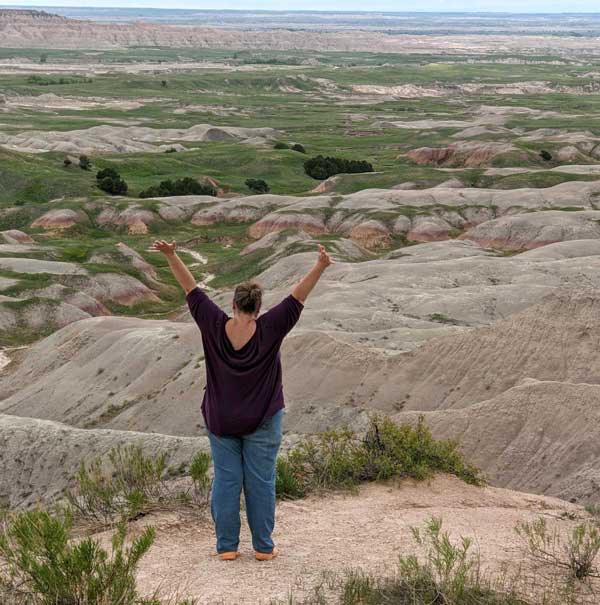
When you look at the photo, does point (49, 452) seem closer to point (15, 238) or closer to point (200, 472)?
point (200, 472)

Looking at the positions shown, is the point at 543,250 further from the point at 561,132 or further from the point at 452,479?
the point at 561,132

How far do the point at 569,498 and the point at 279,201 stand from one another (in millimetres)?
53857

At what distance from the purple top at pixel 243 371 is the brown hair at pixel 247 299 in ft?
0.47

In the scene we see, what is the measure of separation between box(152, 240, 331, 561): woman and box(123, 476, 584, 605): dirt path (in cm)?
45

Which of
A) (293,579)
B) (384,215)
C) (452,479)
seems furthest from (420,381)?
(384,215)

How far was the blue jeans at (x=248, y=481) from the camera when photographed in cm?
807

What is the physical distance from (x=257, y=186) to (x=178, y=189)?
799 cm

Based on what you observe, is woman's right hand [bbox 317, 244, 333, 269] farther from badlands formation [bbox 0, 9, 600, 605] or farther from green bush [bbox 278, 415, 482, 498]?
green bush [bbox 278, 415, 482, 498]

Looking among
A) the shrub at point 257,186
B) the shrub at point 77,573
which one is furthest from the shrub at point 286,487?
the shrub at point 257,186

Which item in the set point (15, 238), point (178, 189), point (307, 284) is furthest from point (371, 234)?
→ point (307, 284)

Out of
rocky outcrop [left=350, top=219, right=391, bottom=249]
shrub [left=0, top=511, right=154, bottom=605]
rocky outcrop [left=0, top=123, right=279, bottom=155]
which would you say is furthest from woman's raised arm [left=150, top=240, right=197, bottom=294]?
rocky outcrop [left=0, top=123, right=279, bottom=155]

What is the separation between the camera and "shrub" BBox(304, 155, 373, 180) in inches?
3287

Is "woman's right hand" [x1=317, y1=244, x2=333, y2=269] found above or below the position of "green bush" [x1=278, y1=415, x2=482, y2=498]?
above

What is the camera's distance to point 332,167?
83.9m
